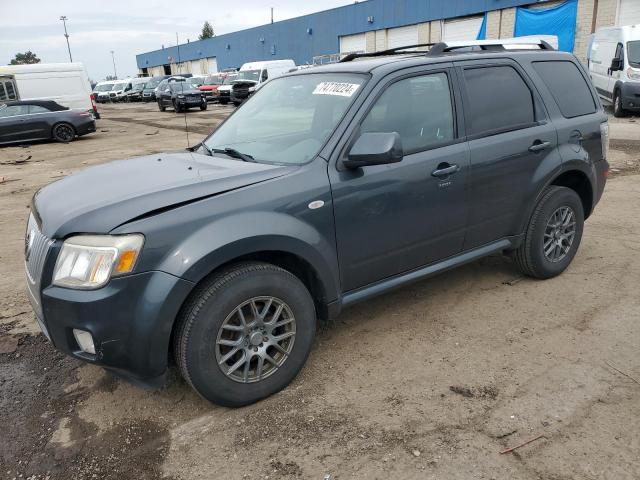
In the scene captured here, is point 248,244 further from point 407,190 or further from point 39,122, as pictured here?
point 39,122

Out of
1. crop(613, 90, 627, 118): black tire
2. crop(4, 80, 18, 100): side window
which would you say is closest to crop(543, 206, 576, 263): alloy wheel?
crop(613, 90, 627, 118): black tire

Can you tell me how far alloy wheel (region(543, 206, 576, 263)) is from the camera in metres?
4.26

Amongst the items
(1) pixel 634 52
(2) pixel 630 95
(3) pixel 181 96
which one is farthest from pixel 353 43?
(2) pixel 630 95

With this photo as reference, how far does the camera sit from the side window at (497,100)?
3654 millimetres

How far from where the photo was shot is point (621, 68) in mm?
15734

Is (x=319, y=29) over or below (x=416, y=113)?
over

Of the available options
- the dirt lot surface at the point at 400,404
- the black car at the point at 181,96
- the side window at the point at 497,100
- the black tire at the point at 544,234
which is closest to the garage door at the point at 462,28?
the black car at the point at 181,96

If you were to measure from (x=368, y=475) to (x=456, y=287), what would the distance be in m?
2.30

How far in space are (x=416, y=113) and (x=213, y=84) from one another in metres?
31.4

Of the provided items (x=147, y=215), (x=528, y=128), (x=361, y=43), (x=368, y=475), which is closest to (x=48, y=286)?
(x=147, y=215)

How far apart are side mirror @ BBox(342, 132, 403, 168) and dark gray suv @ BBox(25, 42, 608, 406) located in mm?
10

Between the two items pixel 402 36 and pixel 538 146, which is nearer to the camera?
pixel 538 146

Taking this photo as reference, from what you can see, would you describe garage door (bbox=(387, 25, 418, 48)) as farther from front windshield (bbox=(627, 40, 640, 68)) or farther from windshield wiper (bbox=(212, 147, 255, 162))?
windshield wiper (bbox=(212, 147, 255, 162))

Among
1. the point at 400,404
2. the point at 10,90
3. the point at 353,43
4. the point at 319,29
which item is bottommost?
the point at 400,404
